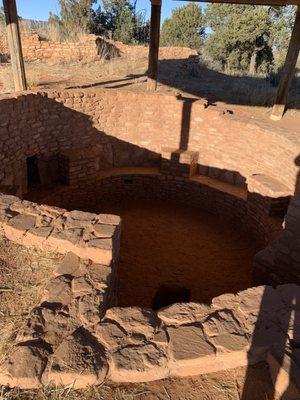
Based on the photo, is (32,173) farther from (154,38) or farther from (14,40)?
(154,38)

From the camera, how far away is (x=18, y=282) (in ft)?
10.1

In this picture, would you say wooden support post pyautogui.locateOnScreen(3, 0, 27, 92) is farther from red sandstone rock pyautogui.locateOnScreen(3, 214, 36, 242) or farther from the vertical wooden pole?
red sandstone rock pyautogui.locateOnScreen(3, 214, 36, 242)

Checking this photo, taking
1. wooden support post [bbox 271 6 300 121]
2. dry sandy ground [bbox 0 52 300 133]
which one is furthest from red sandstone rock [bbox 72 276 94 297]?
wooden support post [bbox 271 6 300 121]

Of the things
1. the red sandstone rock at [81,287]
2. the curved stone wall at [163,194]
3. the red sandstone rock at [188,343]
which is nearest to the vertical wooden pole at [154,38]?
the curved stone wall at [163,194]

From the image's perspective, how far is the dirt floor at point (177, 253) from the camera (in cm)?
620

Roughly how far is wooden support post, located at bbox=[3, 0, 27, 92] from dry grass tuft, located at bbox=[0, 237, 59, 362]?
207 inches

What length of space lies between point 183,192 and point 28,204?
5.40 m

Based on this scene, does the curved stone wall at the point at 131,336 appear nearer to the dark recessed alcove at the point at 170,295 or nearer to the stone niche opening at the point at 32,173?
the dark recessed alcove at the point at 170,295

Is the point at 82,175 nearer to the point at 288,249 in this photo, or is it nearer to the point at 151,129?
the point at 151,129

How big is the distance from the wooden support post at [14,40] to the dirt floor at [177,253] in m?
3.60

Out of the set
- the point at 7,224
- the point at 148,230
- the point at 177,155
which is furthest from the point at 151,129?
the point at 7,224

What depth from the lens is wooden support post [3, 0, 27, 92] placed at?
6.99 metres

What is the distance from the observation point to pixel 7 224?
3619 millimetres

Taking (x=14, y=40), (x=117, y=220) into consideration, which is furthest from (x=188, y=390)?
(x=14, y=40)
